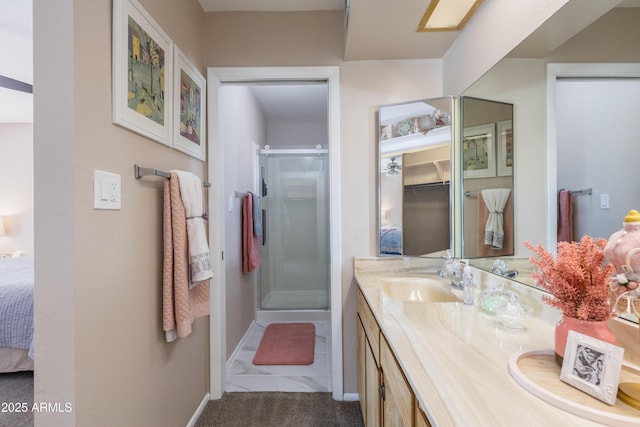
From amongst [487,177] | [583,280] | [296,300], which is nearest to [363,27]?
[487,177]

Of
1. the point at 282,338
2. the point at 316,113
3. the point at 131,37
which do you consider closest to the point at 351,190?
the point at 131,37

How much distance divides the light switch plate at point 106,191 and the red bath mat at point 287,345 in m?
1.86

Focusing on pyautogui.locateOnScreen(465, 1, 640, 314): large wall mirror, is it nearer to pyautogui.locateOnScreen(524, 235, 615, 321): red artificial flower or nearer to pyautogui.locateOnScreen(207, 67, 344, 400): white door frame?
pyautogui.locateOnScreen(524, 235, 615, 321): red artificial flower

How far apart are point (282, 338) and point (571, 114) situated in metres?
2.74

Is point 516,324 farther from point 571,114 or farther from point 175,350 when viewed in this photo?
point 175,350

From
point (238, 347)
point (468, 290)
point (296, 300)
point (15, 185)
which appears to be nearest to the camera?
point (468, 290)

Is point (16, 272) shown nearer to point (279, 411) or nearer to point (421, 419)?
point (279, 411)

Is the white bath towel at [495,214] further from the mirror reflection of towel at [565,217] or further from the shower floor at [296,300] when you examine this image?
the shower floor at [296,300]

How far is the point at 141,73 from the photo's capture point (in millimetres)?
1231

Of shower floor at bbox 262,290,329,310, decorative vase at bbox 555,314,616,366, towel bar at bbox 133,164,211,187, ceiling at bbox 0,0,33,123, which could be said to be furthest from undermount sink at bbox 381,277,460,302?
ceiling at bbox 0,0,33,123

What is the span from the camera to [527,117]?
1.13 meters

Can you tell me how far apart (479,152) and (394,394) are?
1.23m

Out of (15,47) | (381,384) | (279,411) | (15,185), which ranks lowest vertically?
(279,411)

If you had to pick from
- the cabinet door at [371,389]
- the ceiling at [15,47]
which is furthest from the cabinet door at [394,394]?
the ceiling at [15,47]
